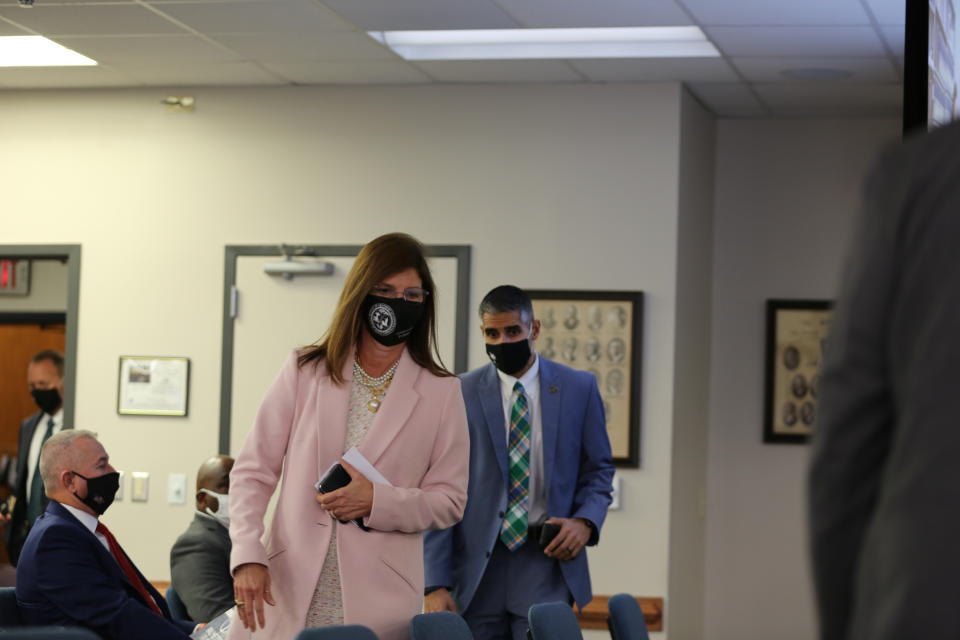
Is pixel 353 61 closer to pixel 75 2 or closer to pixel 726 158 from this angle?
pixel 75 2

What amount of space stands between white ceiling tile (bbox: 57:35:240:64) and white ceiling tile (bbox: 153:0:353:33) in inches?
11.4

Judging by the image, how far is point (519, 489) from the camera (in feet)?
14.2

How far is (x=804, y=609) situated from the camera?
25.7 ft

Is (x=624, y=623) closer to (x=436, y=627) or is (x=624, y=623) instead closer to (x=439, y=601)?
(x=439, y=601)

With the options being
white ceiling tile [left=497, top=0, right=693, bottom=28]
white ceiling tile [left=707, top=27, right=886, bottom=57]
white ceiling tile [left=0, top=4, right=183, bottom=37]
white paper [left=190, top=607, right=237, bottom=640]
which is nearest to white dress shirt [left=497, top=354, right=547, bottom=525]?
white paper [left=190, top=607, right=237, bottom=640]

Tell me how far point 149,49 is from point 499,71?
5.63 feet

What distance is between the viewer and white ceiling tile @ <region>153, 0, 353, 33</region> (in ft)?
19.0

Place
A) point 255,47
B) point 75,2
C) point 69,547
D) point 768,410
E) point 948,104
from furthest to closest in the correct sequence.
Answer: point 768,410 → point 255,47 → point 75,2 → point 69,547 → point 948,104

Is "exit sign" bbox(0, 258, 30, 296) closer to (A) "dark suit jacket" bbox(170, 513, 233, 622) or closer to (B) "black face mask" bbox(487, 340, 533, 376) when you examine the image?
(A) "dark suit jacket" bbox(170, 513, 233, 622)

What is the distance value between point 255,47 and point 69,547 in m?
3.42

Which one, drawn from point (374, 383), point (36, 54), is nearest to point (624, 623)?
point (374, 383)

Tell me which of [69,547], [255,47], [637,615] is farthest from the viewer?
[255,47]

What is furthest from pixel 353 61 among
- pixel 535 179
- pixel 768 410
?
pixel 768 410

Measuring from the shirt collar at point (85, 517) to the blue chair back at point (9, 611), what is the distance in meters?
0.35
